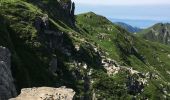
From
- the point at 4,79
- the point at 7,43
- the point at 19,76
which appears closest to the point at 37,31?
the point at 7,43

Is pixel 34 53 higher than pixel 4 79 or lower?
lower

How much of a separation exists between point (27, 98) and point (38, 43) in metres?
125

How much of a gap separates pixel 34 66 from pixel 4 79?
3502 inches

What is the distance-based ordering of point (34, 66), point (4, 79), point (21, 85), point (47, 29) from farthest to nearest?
point (47, 29) < point (34, 66) < point (21, 85) < point (4, 79)

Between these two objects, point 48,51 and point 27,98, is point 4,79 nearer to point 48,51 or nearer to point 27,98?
point 27,98

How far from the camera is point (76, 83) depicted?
188m

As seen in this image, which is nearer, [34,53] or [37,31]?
[34,53]

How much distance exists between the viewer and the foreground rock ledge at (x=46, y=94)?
158 feet

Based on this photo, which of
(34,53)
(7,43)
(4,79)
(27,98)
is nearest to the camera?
(27,98)

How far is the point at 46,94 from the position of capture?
4909 cm

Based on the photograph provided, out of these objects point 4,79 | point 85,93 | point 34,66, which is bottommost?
point 85,93

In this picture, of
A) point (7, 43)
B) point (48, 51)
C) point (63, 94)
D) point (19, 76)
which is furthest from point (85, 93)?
point (63, 94)

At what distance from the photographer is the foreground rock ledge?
4828 cm

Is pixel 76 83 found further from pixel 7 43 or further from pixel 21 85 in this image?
pixel 21 85
